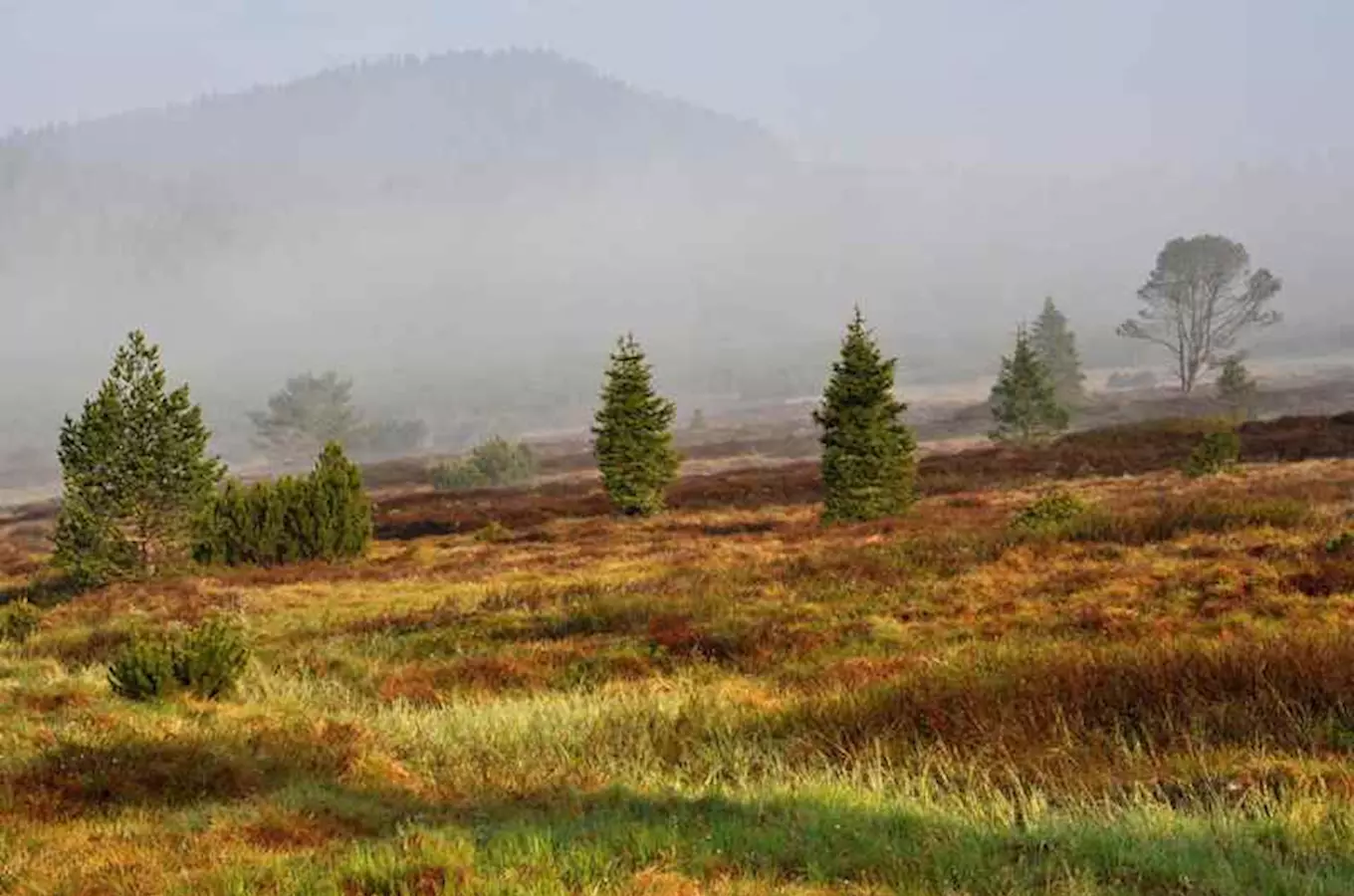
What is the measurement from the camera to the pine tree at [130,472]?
2836 centimetres

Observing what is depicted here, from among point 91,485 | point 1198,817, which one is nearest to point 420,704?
point 1198,817

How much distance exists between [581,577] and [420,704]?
11933 mm

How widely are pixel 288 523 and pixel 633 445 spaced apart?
14767mm

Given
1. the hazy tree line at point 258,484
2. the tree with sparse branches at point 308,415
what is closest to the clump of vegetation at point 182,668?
the hazy tree line at point 258,484

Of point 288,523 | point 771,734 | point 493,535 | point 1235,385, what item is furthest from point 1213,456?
point 1235,385

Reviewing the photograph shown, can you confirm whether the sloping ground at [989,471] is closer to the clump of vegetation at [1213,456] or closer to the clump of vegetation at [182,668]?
the clump of vegetation at [1213,456]

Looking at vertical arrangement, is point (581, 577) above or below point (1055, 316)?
below

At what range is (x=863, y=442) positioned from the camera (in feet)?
108

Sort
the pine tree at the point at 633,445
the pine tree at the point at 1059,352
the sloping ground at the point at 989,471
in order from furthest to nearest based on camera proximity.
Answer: the pine tree at the point at 1059,352 < the sloping ground at the point at 989,471 < the pine tree at the point at 633,445

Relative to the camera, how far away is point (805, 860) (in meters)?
5.04

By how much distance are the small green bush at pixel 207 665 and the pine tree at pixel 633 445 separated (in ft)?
96.3

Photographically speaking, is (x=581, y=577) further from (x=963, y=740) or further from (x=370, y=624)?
(x=963, y=740)

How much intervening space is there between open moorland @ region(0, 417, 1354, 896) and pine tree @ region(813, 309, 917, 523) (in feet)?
33.5

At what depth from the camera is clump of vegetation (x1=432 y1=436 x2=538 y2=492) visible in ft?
268
